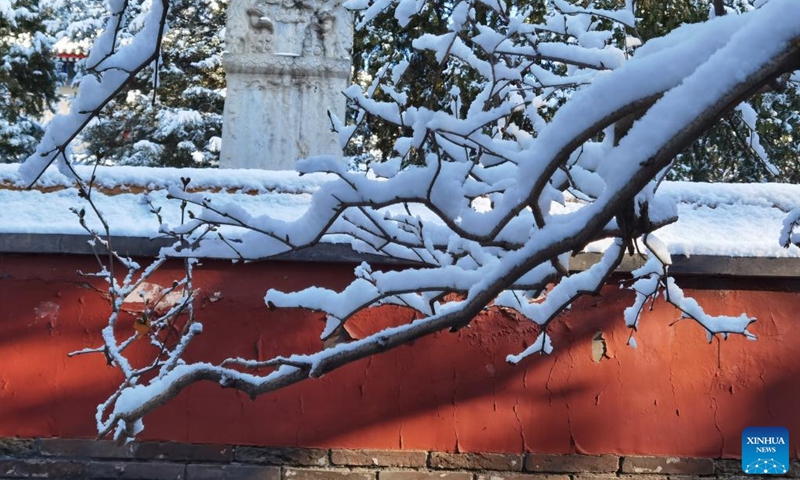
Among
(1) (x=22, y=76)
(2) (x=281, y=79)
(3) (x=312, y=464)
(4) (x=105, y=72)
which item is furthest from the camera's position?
(1) (x=22, y=76)

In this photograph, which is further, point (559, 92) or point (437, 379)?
point (559, 92)

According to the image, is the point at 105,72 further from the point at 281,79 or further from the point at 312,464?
the point at 281,79

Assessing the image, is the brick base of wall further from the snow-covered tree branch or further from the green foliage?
the green foliage

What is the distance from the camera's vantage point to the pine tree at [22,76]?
1427 centimetres

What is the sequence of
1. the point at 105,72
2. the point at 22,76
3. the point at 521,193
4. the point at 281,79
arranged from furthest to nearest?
the point at 22,76, the point at 281,79, the point at 105,72, the point at 521,193

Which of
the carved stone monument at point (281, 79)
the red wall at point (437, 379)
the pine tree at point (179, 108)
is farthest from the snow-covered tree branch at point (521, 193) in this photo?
the pine tree at point (179, 108)

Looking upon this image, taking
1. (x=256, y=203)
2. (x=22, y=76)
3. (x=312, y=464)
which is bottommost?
(x=312, y=464)

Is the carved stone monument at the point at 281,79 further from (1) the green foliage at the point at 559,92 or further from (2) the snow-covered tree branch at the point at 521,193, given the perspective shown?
(2) the snow-covered tree branch at the point at 521,193

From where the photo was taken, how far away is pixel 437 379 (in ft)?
13.1

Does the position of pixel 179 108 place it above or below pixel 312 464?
above

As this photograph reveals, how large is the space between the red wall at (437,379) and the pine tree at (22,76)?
11.3 meters

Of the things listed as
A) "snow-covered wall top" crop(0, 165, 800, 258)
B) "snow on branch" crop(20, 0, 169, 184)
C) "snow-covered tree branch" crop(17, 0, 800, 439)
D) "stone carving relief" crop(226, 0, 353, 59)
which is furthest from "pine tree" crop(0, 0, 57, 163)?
"snow on branch" crop(20, 0, 169, 184)

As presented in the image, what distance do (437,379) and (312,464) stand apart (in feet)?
2.38

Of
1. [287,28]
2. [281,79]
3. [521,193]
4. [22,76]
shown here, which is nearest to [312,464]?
[521,193]
